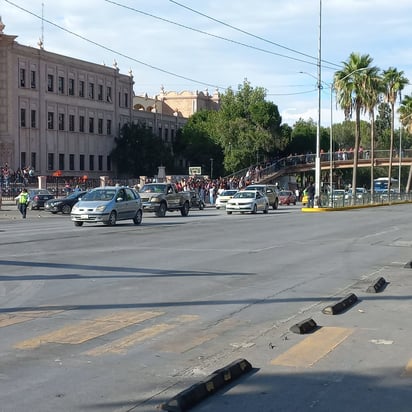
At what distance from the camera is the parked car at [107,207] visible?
2742 cm

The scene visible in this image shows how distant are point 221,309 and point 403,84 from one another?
193 feet

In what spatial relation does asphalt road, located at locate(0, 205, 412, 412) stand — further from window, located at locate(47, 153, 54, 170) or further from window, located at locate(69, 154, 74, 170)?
window, located at locate(69, 154, 74, 170)

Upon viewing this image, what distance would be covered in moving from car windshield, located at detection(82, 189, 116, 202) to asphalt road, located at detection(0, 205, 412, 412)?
10.1m

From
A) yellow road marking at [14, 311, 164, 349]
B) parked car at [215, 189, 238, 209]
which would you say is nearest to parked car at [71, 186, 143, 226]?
yellow road marking at [14, 311, 164, 349]

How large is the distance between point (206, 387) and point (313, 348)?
2083 millimetres

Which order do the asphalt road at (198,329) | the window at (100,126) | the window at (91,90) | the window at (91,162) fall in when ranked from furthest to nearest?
the window at (100,126)
the window at (91,162)
the window at (91,90)
the asphalt road at (198,329)

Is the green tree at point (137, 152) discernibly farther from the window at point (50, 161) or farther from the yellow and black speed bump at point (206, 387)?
the yellow and black speed bump at point (206, 387)

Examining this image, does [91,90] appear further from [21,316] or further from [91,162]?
[21,316]

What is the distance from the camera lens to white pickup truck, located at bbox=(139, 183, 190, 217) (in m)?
36.6

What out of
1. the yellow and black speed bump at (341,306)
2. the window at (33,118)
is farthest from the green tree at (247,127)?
the yellow and black speed bump at (341,306)

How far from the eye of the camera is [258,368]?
7031 mm

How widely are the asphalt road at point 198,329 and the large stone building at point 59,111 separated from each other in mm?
53707

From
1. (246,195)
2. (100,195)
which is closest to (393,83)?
(246,195)

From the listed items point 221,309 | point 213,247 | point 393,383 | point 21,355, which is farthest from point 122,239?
point 393,383
